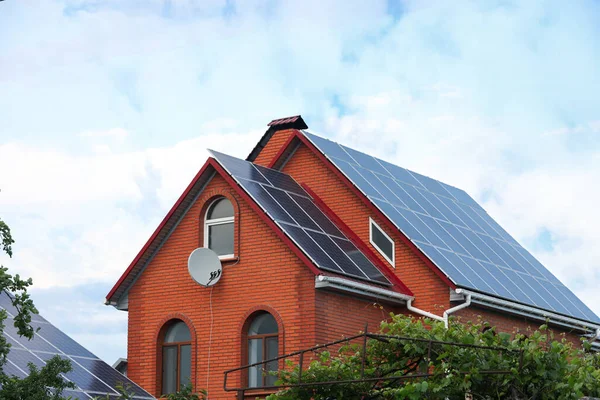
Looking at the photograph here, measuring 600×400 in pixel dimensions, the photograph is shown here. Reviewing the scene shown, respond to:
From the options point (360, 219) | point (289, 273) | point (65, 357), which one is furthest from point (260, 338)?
point (360, 219)

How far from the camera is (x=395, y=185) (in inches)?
1086

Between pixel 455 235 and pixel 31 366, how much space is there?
43.2ft

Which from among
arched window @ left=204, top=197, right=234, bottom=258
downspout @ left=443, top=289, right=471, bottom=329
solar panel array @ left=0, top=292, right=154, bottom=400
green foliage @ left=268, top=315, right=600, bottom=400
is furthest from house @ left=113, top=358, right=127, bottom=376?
green foliage @ left=268, top=315, right=600, bottom=400

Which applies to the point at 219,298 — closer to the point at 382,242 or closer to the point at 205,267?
the point at 205,267

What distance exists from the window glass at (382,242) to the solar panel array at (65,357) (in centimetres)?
624

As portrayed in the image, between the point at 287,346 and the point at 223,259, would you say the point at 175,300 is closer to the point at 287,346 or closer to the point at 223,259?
the point at 223,259

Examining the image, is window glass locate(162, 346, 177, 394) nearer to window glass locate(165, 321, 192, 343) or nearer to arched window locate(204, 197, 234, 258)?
window glass locate(165, 321, 192, 343)

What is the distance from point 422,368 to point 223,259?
340 inches

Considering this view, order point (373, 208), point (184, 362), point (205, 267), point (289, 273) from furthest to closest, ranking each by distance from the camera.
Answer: point (373, 208), point (184, 362), point (205, 267), point (289, 273)

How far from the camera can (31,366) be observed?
54.3 feet

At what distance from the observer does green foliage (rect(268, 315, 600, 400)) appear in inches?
569

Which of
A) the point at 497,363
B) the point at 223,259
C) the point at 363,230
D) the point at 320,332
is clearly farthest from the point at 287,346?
the point at 497,363

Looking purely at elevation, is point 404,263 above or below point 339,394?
above

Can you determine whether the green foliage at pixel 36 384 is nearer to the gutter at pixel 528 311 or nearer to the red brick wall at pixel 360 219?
the red brick wall at pixel 360 219
